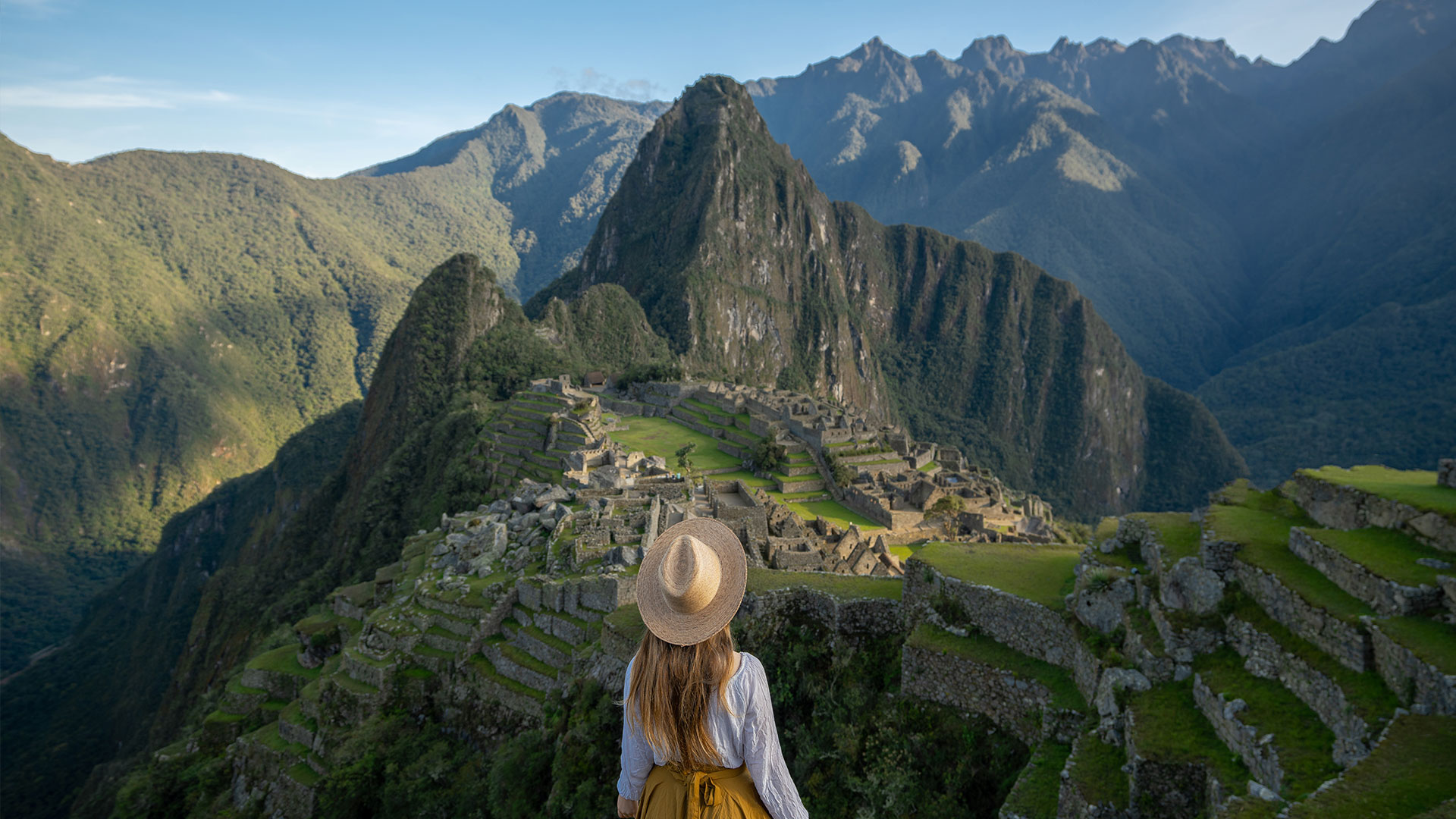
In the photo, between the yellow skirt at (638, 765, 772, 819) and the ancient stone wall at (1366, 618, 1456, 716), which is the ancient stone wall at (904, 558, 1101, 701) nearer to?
the ancient stone wall at (1366, 618, 1456, 716)

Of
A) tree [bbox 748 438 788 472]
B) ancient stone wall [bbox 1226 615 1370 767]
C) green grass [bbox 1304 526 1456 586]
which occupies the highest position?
green grass [bbox 1304 526 1456 586]

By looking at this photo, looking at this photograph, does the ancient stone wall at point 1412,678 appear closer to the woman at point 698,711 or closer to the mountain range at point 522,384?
the woman at point 698,711

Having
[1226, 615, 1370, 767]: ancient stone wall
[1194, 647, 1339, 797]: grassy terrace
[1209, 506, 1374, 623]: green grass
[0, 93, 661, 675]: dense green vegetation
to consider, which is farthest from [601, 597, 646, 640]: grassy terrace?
[0, 93, 661, 675]: dense green vegetation

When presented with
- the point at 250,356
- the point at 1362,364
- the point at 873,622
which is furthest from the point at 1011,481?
the point at 250,356

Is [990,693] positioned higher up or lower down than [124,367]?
higher up

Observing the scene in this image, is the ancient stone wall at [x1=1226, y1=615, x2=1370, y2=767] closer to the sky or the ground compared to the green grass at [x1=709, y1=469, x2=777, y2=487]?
closer to the sky

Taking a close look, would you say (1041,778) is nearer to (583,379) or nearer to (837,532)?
(837,532)

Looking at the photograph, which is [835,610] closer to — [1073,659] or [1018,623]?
[1018,623]

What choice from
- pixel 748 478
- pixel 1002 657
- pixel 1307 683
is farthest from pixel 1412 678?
pixel 748 478
